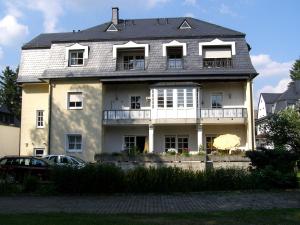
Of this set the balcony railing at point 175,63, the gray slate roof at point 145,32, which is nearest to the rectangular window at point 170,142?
the balcony railing at point 175,63

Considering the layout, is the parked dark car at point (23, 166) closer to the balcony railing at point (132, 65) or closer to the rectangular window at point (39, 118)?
the rectangular window at point (39, 118)

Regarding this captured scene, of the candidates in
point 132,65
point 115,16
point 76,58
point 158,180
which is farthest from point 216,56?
point 158,180

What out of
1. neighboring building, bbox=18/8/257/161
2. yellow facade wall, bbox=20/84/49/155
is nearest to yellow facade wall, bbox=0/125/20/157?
yellow facade wall, bbox=20/84/49/155

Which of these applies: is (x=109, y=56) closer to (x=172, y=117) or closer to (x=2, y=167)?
(x=172, y=117)

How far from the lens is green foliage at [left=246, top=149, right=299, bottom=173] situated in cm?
1929

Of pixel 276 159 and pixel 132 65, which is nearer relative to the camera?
pixel 276 159

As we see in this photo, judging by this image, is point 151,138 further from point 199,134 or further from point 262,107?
point 262,107

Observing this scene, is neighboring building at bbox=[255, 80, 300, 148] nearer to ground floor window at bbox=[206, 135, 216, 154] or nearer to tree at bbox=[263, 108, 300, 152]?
tree at bbox=[263, 108, 300, 152]

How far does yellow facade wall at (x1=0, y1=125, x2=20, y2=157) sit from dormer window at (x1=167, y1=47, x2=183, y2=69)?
21.7 meters

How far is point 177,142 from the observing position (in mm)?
34344

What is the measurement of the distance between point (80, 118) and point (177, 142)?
313 inches

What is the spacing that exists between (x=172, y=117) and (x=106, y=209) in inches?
779

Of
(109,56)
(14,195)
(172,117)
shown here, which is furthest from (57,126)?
(14,195)

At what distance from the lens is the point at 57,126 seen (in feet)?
111
